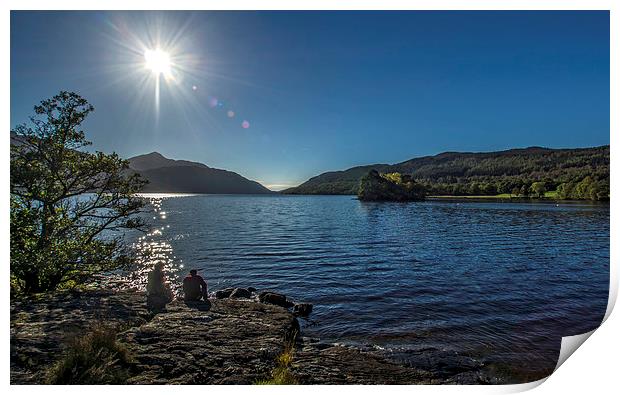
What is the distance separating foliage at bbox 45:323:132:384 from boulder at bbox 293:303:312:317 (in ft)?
18.3

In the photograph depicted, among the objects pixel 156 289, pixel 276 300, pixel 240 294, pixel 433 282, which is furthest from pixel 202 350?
pixel 433 282

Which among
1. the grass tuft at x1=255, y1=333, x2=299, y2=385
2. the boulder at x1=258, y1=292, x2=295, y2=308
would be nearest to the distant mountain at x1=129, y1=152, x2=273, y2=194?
the boulder at x1=258, y1=292, x2=295, y2=308

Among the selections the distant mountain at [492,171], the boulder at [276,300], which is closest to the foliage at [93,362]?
the boulder at [276,300]

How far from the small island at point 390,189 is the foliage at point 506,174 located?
7.67 meters

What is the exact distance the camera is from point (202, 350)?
718 centimetres

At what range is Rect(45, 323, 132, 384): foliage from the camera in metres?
5.87

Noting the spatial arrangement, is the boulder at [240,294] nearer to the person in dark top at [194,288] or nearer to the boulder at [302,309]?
the person in dark top at [194,288]

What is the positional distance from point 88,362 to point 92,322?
6.50 feet

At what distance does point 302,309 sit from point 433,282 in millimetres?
7105

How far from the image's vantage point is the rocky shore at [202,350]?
6422 mm

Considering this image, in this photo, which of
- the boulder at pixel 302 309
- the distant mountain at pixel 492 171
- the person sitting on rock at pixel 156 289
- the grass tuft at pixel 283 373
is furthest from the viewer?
the distant mountain at pixel 492 171
